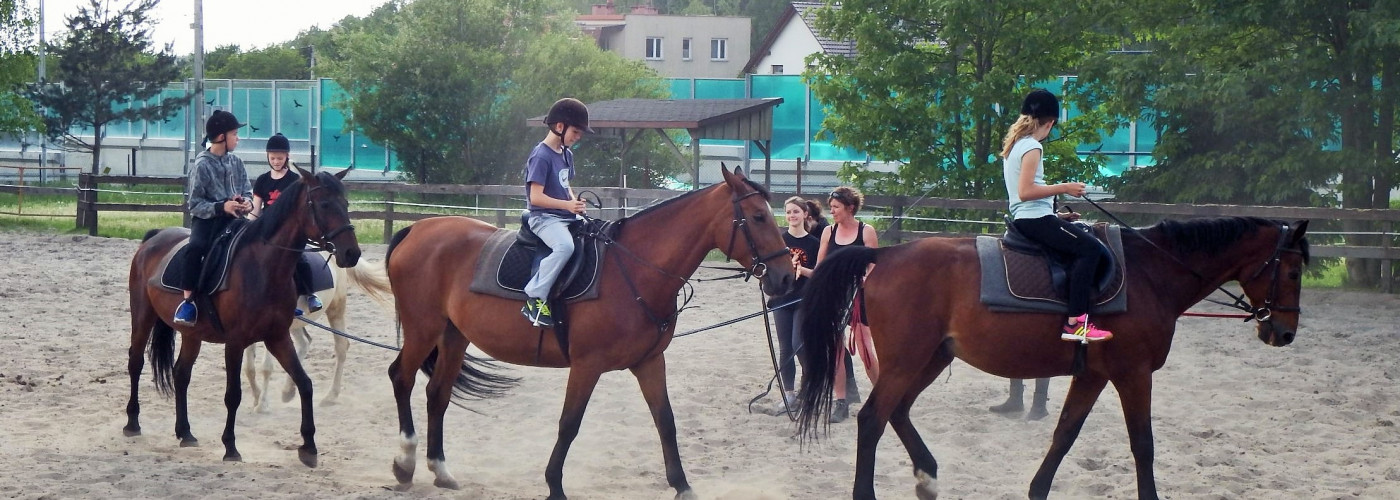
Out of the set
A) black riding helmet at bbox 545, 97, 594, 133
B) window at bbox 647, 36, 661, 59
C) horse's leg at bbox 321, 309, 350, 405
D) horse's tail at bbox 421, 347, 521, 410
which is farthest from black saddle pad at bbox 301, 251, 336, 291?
window at bbox 647, 36, 661, 59

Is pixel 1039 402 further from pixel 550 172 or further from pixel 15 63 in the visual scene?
pixel 15 63

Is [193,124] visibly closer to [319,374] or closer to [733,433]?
[319,374]

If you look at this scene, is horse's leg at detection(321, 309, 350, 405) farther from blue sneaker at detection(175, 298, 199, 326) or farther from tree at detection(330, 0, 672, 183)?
tree at detection(330, 0, 672, 183)

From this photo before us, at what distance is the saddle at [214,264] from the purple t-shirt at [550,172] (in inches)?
80.1

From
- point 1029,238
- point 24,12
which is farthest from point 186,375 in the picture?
point 24,12

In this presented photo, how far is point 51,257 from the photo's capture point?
51.1 ft

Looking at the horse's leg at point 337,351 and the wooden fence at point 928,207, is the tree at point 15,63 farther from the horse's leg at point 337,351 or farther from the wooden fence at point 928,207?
the horse's leg at point 337,351

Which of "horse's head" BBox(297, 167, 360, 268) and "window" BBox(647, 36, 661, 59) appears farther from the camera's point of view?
"window" BBox(647, 36, 661, 59)

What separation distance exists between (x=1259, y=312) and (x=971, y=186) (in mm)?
12094

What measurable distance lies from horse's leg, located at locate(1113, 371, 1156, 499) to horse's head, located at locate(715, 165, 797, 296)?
66.5 inches

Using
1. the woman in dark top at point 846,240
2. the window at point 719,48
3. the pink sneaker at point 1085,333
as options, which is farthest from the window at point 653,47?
the pink sneaker at point 1085,333

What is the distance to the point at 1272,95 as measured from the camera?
551 inches

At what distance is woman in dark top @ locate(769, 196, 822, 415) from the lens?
7512 mm

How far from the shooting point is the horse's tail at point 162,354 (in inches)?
294
